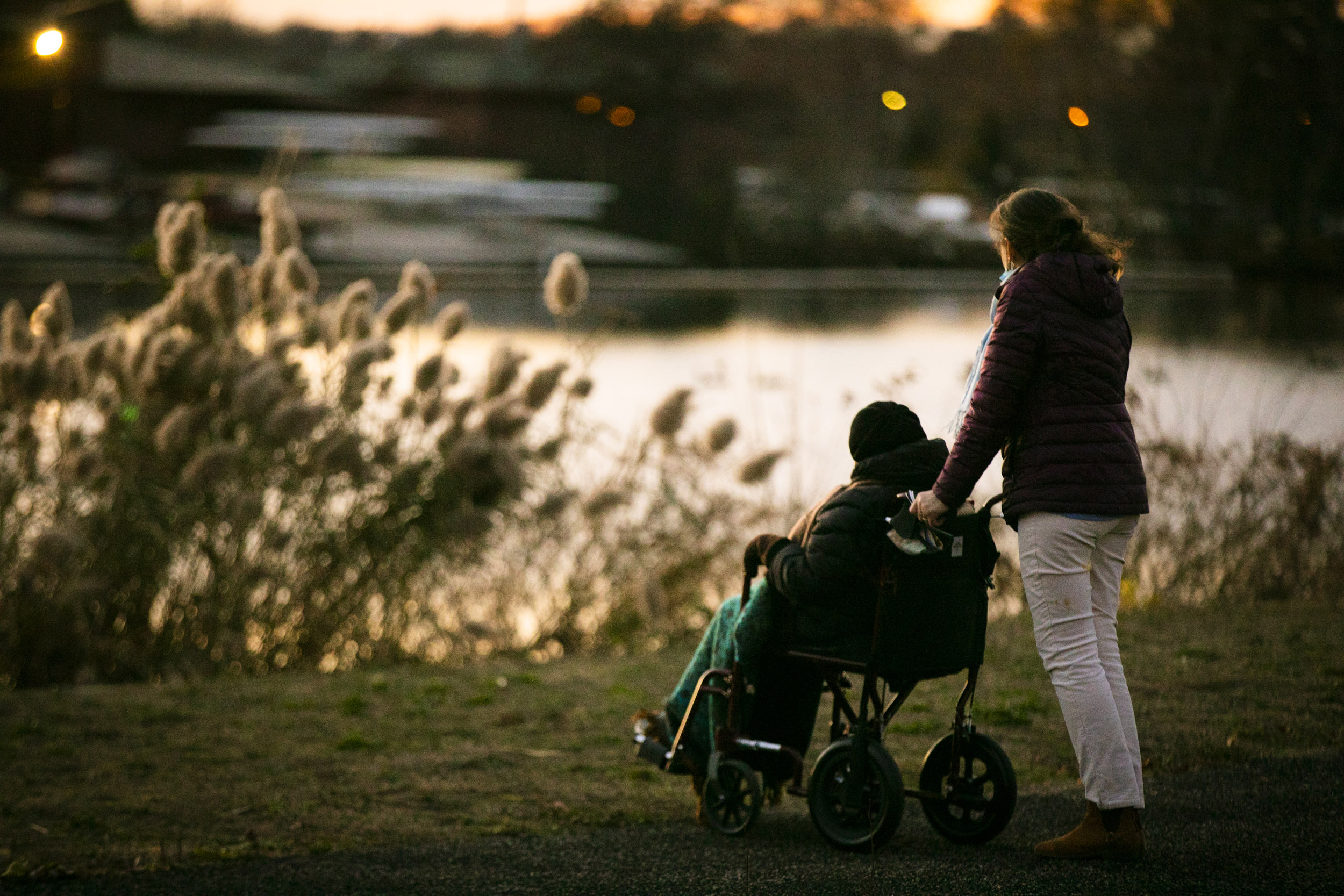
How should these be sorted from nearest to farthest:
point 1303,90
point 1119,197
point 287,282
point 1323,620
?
point 1323,620, point 287,282, point 1303,90, point 1119,197

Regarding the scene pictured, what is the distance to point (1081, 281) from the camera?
3.95 meters

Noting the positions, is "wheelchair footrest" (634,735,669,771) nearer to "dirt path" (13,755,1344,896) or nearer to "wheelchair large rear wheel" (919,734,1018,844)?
"dirt path" (13,755,1344,896)

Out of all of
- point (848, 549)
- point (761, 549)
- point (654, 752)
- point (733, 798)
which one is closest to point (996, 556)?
point (848, 549)

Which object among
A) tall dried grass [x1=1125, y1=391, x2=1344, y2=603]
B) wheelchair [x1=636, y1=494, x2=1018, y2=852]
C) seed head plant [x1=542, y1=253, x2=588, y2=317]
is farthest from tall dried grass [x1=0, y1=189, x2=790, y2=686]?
wheelchair [x1=636, y1=494, x2=1018, y2=852]

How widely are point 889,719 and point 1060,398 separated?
1040 millimetres

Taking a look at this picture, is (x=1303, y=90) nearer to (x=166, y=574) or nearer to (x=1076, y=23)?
(x=166, y=574)

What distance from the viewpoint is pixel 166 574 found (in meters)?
7.33

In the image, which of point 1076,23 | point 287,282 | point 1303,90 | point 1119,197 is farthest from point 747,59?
point 287,282

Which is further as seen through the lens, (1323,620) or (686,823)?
(1323,620)

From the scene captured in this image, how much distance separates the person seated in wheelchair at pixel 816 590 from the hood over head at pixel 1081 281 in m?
0.53

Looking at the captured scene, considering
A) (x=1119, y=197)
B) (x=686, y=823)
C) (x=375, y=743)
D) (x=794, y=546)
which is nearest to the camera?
(x=794, y=546)

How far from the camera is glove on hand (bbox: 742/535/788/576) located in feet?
14.2

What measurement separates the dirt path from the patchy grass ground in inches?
9.5

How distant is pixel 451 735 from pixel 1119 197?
1629cm
